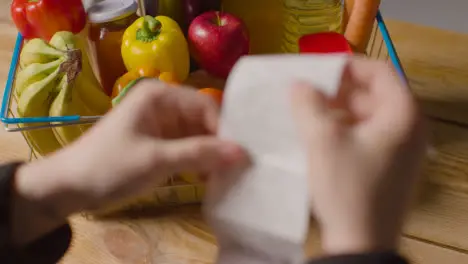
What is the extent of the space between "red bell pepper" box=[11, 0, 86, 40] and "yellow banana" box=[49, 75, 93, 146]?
0.36ft

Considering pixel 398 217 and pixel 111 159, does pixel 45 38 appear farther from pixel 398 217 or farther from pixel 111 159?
pixel 398 217

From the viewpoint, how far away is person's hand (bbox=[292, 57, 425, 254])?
10.6 inches

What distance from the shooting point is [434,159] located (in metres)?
0.61

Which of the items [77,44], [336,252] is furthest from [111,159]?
[77,44]

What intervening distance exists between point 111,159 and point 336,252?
14cm

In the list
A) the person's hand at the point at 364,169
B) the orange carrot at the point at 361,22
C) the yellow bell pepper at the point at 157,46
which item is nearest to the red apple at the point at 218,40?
the yellow bell pepper at the point at 157,46

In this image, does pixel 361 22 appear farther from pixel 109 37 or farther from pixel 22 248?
pixel 22 248

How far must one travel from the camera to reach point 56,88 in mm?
556

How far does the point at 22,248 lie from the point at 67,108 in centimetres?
20

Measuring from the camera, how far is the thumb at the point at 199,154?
33 centimetres

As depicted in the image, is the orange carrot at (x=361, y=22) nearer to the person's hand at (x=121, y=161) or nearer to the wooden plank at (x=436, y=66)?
the wooden plank at (x=436, y=66)

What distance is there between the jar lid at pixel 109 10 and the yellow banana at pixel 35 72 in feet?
0.34

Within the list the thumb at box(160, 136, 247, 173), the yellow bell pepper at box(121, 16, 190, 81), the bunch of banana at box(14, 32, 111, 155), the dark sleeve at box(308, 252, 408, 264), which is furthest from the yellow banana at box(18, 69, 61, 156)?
the dark sleeve at box(308, 252, 408, 264)

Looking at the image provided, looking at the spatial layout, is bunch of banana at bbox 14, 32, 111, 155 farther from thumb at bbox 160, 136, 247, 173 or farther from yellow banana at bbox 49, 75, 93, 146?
thumb at bbox 160, 136, 247, 173
